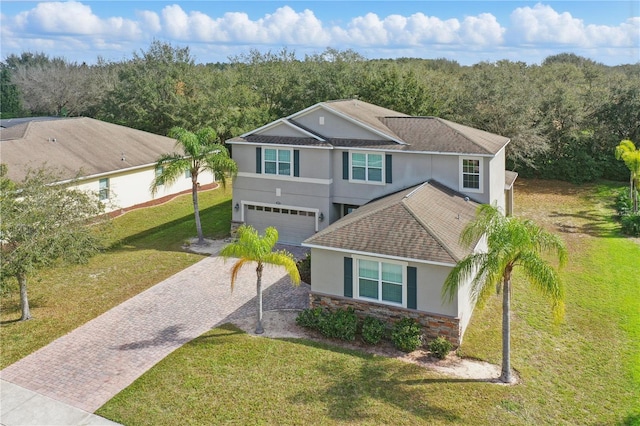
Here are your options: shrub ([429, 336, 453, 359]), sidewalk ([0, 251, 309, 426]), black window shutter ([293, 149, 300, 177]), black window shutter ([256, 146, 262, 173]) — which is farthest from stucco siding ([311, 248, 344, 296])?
black window shutter ([256, 146, 262, 173])

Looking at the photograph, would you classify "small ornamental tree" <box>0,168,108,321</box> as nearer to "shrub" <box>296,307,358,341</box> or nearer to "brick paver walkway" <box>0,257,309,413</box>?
"brick paver walkway" <box>0,257,309,413</box>

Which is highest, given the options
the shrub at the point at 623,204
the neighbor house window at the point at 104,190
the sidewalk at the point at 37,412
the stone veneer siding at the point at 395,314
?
the neighbor house window at the point at 104,190

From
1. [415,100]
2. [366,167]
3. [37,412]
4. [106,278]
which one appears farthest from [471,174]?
[415,100]

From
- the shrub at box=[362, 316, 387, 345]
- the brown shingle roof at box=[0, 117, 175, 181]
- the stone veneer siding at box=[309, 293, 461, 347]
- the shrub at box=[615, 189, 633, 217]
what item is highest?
the brown shingle roof at box=[0, 117, 175, 181]

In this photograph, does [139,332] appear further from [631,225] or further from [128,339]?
[631,225]

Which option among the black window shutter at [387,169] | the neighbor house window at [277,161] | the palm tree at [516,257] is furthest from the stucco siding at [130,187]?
the palm tree at [516,257]

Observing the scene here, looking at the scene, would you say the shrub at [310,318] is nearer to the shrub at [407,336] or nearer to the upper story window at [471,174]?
the shrub at [407,336]
